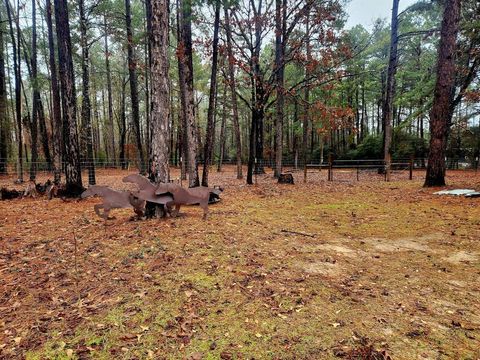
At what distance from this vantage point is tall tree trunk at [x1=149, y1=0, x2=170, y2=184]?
5.50m

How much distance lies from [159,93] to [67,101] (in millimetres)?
4335

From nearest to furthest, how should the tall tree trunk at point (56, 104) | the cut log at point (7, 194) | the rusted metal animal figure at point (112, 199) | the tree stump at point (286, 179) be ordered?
the rusted metal animal figure at point (112, 199) < the cut log at point (7, 194) < the tall tree trunk at point (56, 104) < the tree stump at point (286, 179)

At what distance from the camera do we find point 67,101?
819cm

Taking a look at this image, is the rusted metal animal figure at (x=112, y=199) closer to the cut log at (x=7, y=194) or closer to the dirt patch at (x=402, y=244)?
the dirt patch at (x=402, y=244)

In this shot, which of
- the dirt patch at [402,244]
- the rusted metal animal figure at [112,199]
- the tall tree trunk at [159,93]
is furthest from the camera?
the tall tree trunk at [159,93]

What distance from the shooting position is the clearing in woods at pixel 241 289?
2.11 metres

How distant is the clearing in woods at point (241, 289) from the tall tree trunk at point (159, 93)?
3.95 ft

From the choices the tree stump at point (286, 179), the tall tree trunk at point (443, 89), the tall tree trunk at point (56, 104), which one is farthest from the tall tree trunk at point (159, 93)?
the tall tree trunk at point (443, 89)

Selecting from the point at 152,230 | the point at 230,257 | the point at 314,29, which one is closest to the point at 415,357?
the point at 230,257

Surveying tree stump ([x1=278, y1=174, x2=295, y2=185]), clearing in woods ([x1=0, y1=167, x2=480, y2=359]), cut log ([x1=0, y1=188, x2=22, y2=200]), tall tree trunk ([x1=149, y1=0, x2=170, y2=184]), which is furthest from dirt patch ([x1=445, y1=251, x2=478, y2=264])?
cut log ([x1=0, y1=188, x2=22, y2=200])

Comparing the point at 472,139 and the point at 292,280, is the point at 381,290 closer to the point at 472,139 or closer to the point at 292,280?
the point at 292,280

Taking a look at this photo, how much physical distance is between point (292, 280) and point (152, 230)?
2.67 metres

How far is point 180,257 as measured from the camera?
364cm

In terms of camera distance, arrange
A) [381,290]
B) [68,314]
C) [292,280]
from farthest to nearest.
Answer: [292,280] < [381,290] < [68,314]
